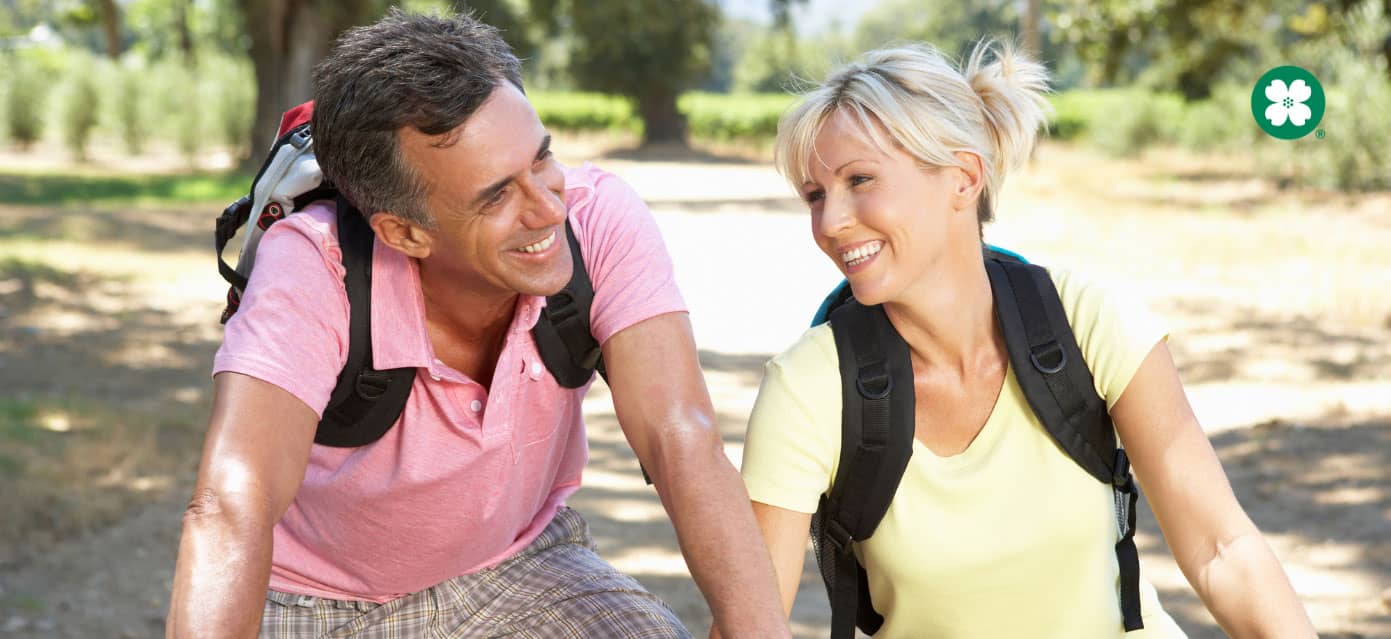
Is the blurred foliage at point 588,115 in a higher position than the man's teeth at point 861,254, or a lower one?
lower

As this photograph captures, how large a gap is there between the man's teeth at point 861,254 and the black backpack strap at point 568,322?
0.47 metres

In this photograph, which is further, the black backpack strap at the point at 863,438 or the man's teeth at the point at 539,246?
the black backpack strap at the point at 863,438

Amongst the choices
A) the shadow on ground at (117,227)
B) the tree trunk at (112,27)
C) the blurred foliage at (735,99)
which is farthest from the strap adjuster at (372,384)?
the tree trunk at (112,27)

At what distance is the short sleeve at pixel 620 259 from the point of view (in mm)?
2498

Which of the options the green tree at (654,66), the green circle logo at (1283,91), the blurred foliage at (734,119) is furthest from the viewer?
the blurred foliage at (734,119)

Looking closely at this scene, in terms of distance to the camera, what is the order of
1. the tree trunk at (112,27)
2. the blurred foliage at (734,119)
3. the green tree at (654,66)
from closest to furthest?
the tree trunk at (112,27), the green tree at (654,66), the blurred foliage at (734,119)

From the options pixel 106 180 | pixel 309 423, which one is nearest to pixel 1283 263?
pixel 309 423

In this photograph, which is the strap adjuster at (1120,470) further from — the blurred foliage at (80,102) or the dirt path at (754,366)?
the blurred foliage at (80,102)

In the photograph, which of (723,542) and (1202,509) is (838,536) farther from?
(1202,509)

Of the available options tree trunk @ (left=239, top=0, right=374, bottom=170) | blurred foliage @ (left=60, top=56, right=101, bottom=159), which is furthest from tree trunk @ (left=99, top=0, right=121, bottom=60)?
A: tree trunk @ (left=239, top=0, right=374, bottom=170)

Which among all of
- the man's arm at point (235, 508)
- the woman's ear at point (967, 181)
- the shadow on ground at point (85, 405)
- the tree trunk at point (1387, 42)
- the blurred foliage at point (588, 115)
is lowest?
the shadow on ground at point (85, 405)

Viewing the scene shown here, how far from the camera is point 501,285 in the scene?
245 centimetres

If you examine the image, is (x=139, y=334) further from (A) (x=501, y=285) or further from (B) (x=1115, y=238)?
(B) (x=1115, y=238)

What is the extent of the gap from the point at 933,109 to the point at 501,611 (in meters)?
1.20
